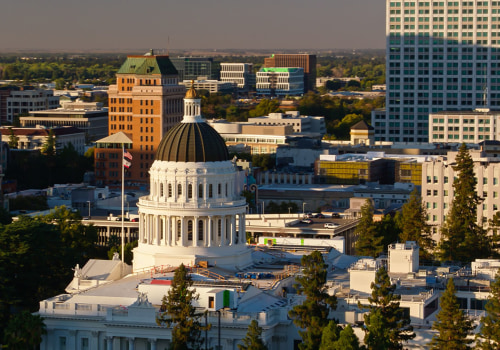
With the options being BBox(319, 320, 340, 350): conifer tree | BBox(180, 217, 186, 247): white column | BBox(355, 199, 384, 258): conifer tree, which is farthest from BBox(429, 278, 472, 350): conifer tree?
BBox(355, 199, 384, 258): conifer tree

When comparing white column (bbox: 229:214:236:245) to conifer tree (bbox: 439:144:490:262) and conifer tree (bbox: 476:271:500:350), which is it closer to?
conifer tree (bbox: 439:144:490:262)

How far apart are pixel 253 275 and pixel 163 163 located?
1471 cm

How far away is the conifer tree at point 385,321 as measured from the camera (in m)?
114

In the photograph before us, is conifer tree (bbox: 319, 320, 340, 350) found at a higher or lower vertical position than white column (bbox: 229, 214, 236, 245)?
lower

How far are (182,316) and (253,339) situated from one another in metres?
6.80

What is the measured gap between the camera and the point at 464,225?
17650 centimetres

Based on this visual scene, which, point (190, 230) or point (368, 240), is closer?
point (190, 230)

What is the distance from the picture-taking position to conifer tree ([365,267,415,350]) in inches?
4498

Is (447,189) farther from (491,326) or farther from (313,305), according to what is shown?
(491,326)

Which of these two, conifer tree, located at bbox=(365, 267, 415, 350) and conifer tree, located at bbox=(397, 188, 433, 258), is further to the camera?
conifer tree, located at bbox=(397, 188, 433, 258)

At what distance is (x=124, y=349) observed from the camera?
129m

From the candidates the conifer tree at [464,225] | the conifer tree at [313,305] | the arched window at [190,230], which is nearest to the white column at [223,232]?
the arched window at [190,230]

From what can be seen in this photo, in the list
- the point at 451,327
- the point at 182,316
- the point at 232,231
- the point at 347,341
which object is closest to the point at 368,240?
the point at 232,231

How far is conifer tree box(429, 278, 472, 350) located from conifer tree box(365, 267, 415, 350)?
128 inches
